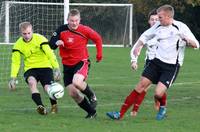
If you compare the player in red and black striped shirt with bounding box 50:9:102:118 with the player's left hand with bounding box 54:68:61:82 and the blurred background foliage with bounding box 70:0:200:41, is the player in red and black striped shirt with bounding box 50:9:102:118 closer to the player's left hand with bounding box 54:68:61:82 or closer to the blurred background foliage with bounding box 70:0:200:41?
the player's left hand with bounding box 54:68:61:82

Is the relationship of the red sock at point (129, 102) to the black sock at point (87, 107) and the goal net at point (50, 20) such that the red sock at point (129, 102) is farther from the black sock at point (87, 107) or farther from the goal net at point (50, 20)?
the goal net at point (50, 20)

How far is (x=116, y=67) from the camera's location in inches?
982

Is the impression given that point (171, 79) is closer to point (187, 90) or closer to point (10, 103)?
point (10, 103)

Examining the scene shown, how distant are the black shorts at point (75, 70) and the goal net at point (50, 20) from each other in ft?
25.0

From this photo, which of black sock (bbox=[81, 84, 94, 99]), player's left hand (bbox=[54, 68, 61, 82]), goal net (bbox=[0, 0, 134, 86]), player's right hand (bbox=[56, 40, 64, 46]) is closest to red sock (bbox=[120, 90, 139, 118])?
black sock (bbox=[81, 84, 94, 99])

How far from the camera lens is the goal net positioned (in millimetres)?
28312

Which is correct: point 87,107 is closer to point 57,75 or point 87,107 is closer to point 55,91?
point 55,91

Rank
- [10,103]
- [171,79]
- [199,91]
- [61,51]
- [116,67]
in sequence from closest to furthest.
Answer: [171,79] < [61,51] < [10,103] < [199,91] < [116,67]

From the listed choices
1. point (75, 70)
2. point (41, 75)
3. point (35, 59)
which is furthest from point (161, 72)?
point (35, 59)

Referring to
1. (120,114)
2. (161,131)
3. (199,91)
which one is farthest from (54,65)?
(199,91)

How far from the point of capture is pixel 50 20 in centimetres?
3111

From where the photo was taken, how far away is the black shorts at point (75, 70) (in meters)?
11.1

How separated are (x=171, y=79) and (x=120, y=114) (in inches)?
40.2

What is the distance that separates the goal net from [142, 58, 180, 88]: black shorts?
8669mm
